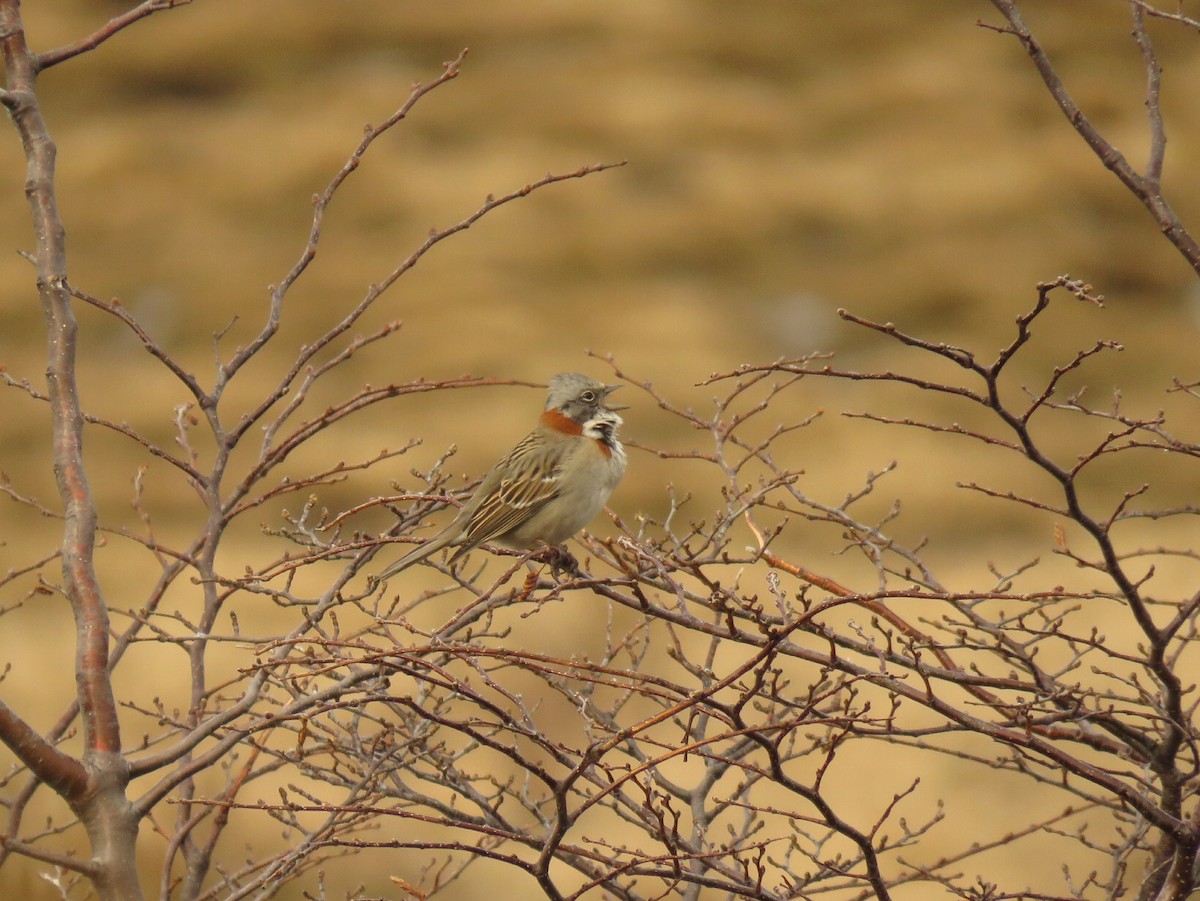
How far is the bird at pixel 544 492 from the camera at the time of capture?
203 inches

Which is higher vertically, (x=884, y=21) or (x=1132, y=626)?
(x=884, y=21)

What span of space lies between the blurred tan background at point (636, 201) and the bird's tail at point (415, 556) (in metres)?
3.43

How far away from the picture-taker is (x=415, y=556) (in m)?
4.55

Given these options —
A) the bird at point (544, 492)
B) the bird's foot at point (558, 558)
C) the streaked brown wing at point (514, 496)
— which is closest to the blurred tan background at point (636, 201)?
the bird at point (544, 492)

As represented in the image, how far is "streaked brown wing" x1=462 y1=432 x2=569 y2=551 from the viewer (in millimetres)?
5160

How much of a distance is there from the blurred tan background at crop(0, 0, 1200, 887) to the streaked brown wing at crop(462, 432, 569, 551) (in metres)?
3.37

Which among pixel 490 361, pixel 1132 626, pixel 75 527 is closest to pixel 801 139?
pixel 490 361

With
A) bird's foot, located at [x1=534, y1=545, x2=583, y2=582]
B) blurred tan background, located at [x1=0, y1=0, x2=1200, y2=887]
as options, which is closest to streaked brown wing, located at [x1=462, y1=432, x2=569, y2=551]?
bird's foot, located at [x1=534, y1=545, x2=583, y2=582]

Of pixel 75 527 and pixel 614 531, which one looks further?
pixel 614 531

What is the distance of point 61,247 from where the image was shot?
3305 mm

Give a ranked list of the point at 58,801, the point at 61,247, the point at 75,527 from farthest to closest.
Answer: the point at 58,801, the point at 61,247, the point at 75,527

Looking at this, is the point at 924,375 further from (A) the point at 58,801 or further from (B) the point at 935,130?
(A) the point at 58,801

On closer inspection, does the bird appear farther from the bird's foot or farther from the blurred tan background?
the blurred tan background

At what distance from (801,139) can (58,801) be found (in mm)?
5951
